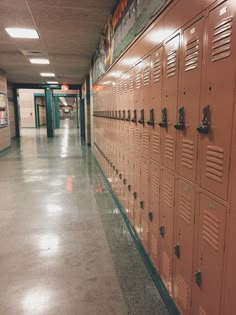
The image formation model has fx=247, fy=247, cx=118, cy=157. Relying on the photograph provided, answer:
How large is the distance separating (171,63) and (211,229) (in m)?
1.09

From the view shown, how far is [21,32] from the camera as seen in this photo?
4.82 m

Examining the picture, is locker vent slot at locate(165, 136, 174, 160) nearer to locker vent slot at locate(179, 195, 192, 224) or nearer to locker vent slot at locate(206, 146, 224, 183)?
locker vent slot at locate(179, 195, 192, 224)

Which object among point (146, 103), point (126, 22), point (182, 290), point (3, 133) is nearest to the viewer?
point (182, 290)

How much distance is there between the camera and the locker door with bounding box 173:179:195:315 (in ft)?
4.85

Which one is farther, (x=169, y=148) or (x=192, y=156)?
(x=169, y=148)

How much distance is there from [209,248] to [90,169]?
526 centimetres

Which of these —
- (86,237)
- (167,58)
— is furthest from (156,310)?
(167,58)

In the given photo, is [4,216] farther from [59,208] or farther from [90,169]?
[90,169]

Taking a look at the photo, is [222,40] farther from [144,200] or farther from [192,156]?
[144,200]

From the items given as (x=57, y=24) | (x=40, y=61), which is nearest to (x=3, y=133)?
(x=40, y=61)

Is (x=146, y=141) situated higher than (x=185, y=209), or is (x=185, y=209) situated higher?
(x=146, y=141)

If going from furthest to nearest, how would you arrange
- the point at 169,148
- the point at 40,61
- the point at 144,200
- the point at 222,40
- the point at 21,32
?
the point at 40,61, the point at 21,32, the point at 144,200, the point at 169,148, the point at 222,40

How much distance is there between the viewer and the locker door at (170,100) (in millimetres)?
1617

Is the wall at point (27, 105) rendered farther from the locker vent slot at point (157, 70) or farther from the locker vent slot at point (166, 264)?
the locker vent slot at point (166, 264)
